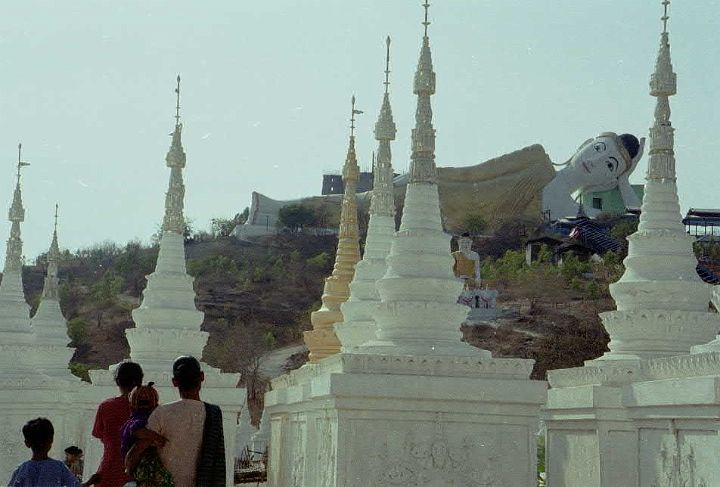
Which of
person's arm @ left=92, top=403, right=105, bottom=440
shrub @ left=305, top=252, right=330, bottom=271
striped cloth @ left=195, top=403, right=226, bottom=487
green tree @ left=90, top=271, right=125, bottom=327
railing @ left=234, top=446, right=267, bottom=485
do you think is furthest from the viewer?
shrub @ left=305, top=252, right=330, bottom=271

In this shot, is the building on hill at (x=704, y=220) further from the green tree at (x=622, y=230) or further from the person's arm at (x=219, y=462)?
the person's arm at (x=219, y=462)

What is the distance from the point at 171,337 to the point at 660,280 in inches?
333

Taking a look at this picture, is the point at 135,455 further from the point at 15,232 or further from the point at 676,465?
the point at 15,232

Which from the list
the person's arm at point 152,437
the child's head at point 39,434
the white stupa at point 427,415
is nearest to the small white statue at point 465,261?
the white stupa at point 427,415

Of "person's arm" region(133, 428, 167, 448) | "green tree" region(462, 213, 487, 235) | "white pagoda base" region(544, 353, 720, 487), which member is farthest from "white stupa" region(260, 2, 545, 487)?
"green tree" region(462, 213, 487, 235)

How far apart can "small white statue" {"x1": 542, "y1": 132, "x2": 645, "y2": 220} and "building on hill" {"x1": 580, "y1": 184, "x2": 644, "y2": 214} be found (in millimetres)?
615

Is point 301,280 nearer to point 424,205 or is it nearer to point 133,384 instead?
point 424,205

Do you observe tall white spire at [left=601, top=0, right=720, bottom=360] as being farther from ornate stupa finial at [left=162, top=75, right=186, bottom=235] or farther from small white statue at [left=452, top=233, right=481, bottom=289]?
small white statue at [left=452, top=233, right=481, bottom=289]

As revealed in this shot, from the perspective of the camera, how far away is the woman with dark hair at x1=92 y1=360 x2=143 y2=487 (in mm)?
9805

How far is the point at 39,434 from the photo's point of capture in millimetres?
9531

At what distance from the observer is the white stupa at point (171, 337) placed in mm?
21688

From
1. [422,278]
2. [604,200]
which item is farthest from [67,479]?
[604,200]

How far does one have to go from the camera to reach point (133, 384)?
33.4 ft

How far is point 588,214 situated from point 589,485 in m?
76.3
